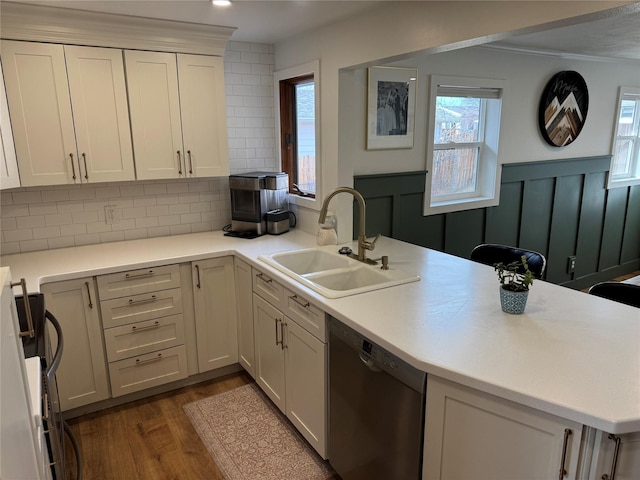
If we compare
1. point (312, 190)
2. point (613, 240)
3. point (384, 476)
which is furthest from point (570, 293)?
point (613, 240)

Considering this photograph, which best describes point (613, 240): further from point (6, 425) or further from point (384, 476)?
point (6, 425)

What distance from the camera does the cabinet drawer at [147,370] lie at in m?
2.61

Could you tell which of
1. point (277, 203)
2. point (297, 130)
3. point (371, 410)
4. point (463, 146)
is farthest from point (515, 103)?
point (371, 410)

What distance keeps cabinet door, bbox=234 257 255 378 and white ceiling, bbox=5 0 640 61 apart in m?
1.45

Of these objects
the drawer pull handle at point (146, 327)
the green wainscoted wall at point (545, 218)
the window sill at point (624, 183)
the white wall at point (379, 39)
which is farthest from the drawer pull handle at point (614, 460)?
the window sill at point (624, 183)

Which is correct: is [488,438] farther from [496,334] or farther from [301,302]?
[301,302]

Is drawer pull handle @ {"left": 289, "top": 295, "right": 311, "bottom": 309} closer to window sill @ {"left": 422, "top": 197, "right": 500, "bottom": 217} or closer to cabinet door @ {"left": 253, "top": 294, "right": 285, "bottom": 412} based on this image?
cabinet door @ {"left": 253, "top": 294, "right": 285, "bottom": 412}

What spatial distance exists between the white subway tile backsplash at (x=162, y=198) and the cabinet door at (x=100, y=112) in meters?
0.28

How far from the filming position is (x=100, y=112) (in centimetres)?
259

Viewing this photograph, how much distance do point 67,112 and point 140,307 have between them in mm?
1213

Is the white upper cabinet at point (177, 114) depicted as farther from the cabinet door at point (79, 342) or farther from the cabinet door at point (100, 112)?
the cabinet door at point (79, 342)

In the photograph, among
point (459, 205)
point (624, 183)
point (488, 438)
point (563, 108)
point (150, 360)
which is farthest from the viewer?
point (624, 183)

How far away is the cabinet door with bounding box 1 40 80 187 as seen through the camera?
7.68ft

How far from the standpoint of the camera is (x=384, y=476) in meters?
1.67
